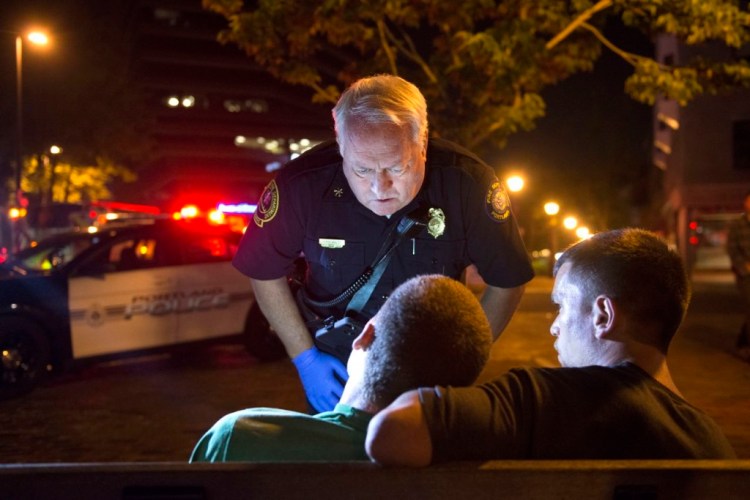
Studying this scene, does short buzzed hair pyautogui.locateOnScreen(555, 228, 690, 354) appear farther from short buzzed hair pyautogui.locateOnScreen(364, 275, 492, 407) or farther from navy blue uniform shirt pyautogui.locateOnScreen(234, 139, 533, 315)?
navy blue uniform shirt pyautogui.locateOnScreen(234, 139, 533, 315)

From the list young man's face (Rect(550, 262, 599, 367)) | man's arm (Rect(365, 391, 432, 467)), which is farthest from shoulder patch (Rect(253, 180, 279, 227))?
man's arm (Rect(365, 391, 432, 467))

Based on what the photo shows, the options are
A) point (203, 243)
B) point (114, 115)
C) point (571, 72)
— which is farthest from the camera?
point (114, 115)

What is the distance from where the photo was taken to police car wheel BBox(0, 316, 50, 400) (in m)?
7.28

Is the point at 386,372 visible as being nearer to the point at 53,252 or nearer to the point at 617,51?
the point at 53,252

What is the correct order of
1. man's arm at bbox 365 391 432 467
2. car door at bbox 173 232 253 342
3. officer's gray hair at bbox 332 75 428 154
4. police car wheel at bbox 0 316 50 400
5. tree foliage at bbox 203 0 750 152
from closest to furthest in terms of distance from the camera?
1. man's arm at bbox 365 391 432 467
2. officer's gray hair at bbox 332 75 428 154
3. police car wheel at bbox 0 316 50 400
4. car door at bbox 173 232 253 342
5. tree foliage at bbox 203 0 750 152

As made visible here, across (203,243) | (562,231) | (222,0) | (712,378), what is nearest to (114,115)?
(562,231)

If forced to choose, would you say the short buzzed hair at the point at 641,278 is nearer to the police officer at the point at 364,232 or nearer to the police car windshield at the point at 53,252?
the police officer at the point at 364,232

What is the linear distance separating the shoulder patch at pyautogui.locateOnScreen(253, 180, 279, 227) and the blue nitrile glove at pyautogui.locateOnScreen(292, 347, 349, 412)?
48cm

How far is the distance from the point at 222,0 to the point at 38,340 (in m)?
Answer: 7.90

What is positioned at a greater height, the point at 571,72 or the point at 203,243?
the point at 571,72

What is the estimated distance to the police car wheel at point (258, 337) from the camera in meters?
9.15

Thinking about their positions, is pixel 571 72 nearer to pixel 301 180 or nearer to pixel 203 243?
pixel 203 243

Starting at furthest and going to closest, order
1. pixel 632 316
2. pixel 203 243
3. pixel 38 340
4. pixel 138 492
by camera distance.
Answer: pixel 203 243 < pixel 38 340 < pixel 632 316 < pixel 138 492

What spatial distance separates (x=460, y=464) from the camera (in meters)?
1.62
